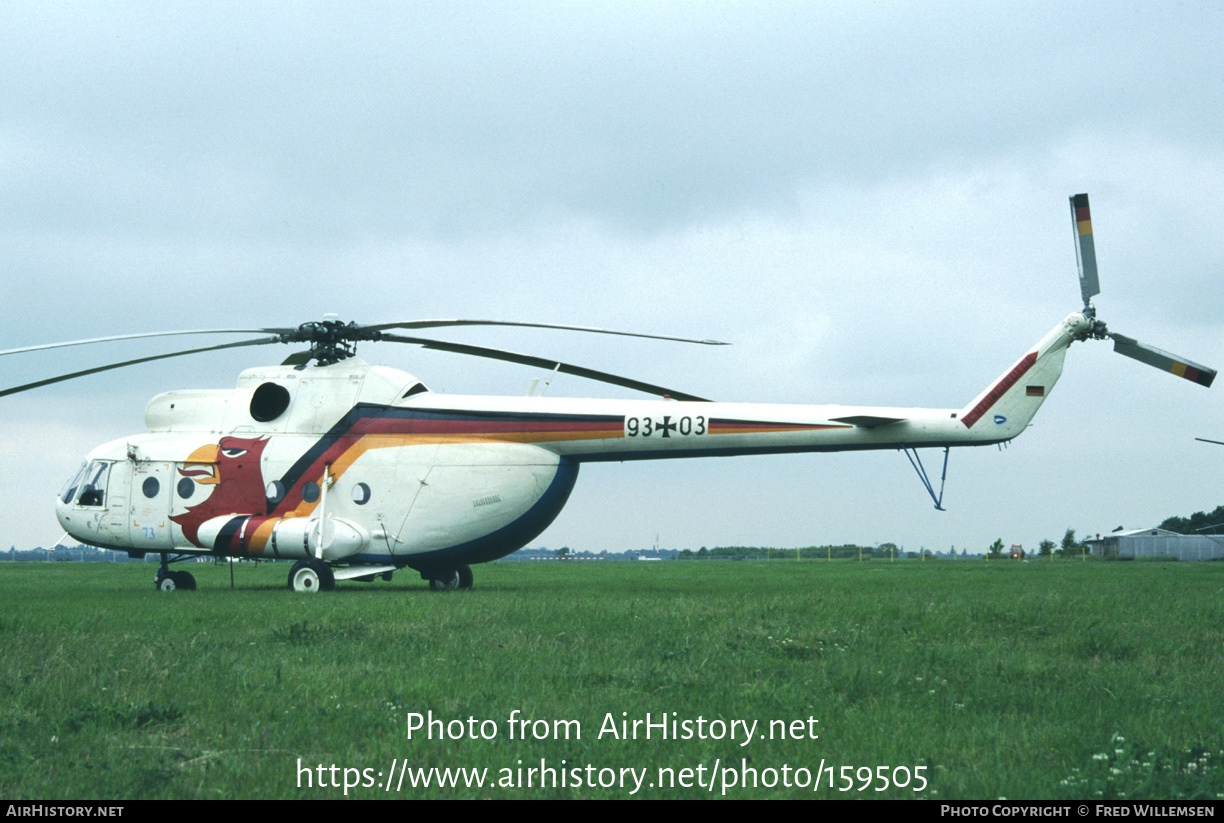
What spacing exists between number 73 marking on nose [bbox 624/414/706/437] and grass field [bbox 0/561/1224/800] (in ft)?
23.8

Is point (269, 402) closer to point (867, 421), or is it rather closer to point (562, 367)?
point (562, 367)

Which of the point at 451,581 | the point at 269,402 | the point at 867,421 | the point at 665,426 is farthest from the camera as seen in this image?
the point at 451,581

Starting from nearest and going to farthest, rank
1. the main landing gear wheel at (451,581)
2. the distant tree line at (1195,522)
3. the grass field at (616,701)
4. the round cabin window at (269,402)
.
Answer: the grass field at (616,701) → the round cabin window at (269,402) → the main landing gear wheel at (451,581) → the distant tree line at (1195,522)

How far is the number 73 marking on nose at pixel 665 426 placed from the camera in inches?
754


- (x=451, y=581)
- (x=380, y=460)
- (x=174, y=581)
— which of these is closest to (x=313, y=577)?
(x=380, y=460)

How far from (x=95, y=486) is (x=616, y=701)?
61.9 ft

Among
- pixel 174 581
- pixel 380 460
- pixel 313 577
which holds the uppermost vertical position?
pixel 380 460

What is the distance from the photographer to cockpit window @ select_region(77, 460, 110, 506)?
70.8 ft

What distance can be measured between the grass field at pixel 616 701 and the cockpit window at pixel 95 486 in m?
10.1

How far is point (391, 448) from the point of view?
2034 cm

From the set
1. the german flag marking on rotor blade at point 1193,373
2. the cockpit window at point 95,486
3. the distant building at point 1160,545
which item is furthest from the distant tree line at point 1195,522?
the cockpit window at point 95,486

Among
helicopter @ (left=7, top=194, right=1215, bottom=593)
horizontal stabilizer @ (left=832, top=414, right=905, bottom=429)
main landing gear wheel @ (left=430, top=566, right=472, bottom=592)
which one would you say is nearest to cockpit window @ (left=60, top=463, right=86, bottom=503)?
helicopter @ (left=7, top=194, right=1215, bottom=593)

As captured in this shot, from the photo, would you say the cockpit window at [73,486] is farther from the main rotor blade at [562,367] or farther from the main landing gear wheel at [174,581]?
the main rotor blade at [562,367]

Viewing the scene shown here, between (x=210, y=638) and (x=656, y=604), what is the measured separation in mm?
6406
